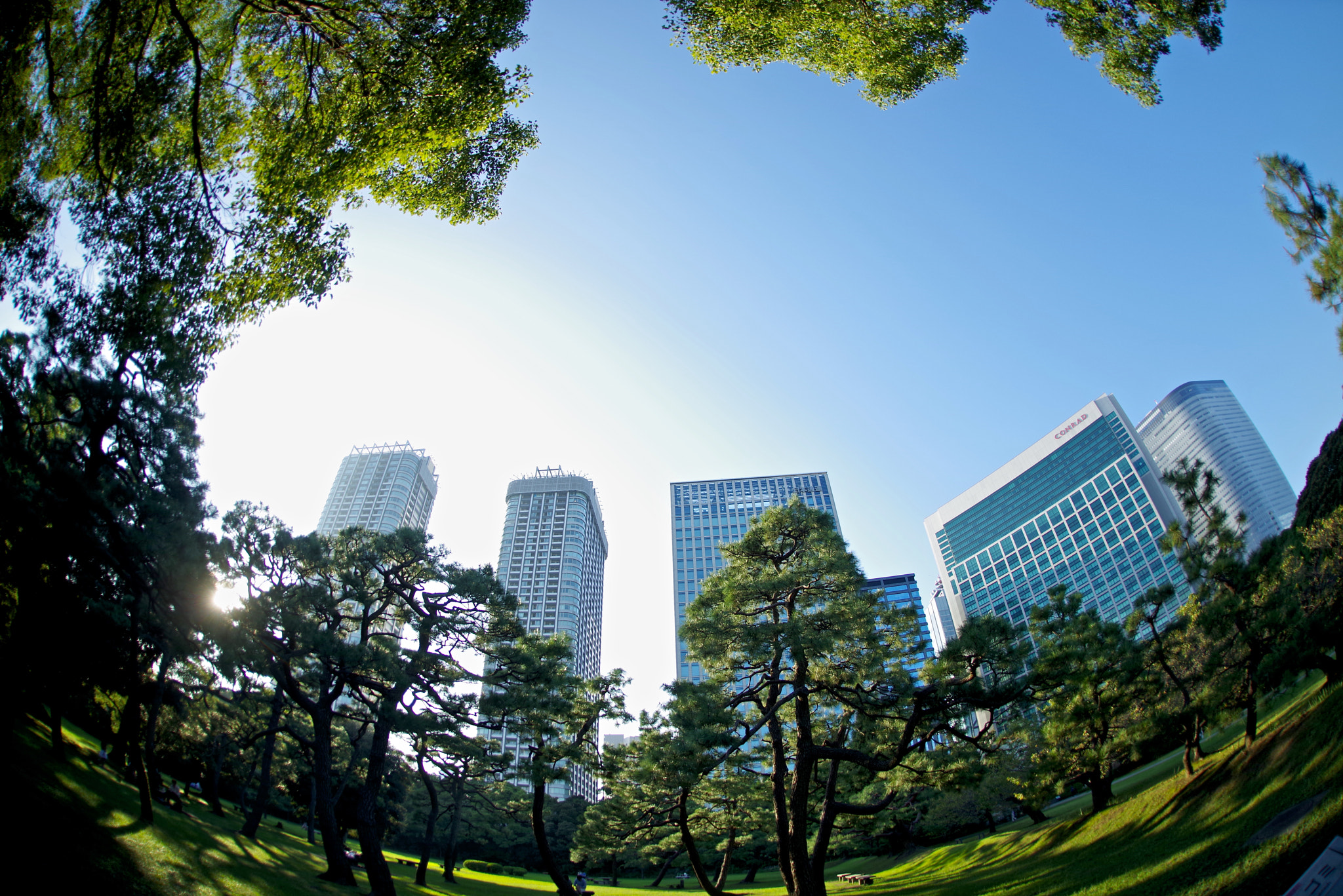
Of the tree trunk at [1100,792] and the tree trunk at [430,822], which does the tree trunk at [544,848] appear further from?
the tree trunk at [1100,792]

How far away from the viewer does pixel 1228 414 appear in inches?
4166

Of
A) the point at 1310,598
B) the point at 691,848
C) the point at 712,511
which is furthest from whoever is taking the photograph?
the point at 712,511

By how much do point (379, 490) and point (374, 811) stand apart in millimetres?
76687

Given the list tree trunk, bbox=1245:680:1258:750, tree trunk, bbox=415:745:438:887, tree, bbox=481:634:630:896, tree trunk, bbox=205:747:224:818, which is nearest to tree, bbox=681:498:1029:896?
tree, bbox=481:634:630:896

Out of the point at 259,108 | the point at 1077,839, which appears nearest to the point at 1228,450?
the point at 1077,839

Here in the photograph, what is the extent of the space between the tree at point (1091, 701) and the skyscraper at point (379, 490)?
249 ft

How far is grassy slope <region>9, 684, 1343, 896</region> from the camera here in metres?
6.72

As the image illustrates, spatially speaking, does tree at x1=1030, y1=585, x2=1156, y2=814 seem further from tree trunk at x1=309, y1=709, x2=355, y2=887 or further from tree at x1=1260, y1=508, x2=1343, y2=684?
tree trunk at x1=309, y1=709, x2=355, y2=887

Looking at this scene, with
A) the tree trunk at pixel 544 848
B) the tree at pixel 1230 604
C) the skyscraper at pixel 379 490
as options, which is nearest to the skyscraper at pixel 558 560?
the skyscraper at pixel 379 490

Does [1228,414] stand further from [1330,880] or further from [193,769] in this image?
[193,769]

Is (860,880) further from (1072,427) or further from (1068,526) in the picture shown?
(1072,427)

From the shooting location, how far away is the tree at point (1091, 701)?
514 inches

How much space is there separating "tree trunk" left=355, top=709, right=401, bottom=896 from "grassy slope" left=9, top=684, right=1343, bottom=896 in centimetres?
64

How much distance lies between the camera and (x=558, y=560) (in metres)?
80.5
